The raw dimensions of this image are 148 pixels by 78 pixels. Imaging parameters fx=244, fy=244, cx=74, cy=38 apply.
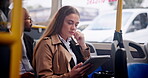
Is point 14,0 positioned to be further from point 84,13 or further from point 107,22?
point 107,22

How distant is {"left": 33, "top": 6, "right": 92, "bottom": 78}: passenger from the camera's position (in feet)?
5.61

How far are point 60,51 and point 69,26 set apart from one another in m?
0.22

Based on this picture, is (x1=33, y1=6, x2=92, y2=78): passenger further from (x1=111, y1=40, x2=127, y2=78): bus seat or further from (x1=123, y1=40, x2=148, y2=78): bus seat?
(x1=123, y1=40, x2=148, y2=78): bus seat

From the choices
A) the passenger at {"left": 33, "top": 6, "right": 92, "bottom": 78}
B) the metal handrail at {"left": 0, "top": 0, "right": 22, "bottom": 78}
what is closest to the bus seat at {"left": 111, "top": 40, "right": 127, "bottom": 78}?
the passenger at {"left": 33, "top": 6, "right": 92, "bottom": 78}

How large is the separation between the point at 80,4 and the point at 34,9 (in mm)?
588

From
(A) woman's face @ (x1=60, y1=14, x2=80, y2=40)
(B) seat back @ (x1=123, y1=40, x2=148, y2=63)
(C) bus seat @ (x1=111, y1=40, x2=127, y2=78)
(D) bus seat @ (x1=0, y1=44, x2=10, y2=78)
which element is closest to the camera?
(D) bus seat @ (x1=0, y1=44, x2=10, y2=78)

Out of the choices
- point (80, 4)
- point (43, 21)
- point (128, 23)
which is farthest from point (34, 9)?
point (128, 23)

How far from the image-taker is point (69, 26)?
1.92m

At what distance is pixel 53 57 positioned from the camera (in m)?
1.78

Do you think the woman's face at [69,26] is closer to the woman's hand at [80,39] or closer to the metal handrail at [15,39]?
the woman's hand at [80,39]

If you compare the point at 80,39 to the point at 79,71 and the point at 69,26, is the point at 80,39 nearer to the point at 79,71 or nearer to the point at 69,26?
the point at 69,26

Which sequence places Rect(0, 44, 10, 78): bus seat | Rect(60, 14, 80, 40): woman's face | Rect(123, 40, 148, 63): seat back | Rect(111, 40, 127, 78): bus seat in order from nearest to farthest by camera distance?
Rect(0, 44, 10, 78): bus seat < Rect(111, 40, 127, 78): bus seat < Rect(60, 14, 80, 40): woman's face < Rect(123, 40, 148, 63): seat back

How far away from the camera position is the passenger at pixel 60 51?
1709 mm

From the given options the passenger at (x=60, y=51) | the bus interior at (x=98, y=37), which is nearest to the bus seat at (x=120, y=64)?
the bus interior at (x=98, y=37)
